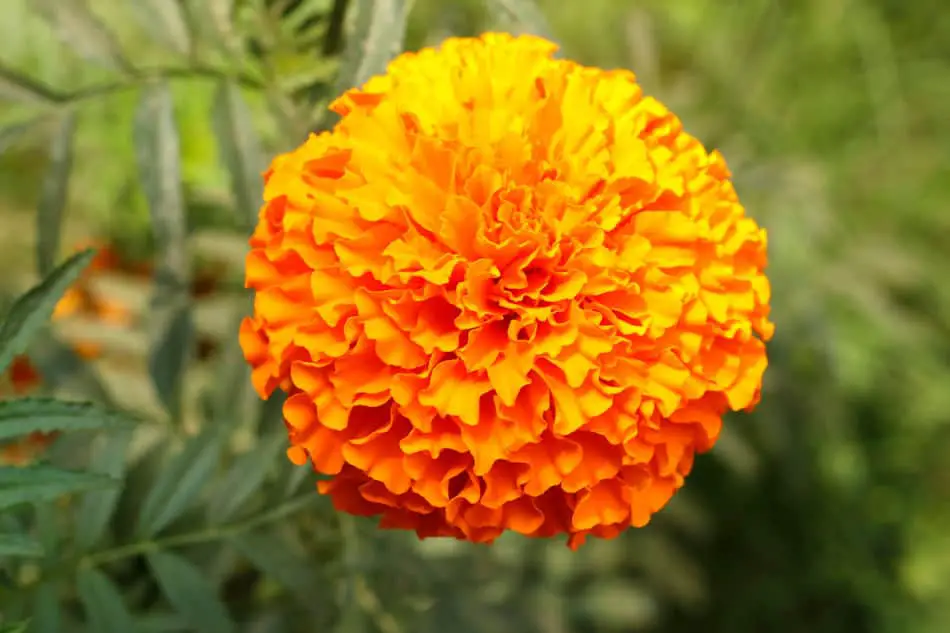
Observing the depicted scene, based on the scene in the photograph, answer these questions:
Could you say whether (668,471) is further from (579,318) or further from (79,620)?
(79,620)

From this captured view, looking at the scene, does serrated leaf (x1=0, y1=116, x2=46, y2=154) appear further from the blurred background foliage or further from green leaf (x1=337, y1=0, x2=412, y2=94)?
green leaf (x1=337, y1=0, x2=412, y2=94)

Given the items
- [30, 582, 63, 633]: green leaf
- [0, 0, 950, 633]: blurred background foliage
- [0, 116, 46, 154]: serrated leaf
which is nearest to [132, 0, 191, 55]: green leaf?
[0, 0, 950, 633]: blurred background foliage

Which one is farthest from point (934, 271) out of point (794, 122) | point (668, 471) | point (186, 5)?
point (186, 5)

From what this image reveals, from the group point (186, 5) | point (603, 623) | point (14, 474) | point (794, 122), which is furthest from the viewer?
point (794, 122)

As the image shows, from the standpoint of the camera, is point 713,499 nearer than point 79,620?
No

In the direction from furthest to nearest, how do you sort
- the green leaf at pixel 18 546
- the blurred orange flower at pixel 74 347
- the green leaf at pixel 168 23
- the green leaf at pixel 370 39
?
the blurred orange flower at pixel 74 347
the green leaf at pixel 168 23
the green leaf at pixel 370 39
the green leaf at pixel 18 546

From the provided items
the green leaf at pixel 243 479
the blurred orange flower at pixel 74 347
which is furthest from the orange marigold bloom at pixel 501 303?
the blurred orange flower at pixel 74 347

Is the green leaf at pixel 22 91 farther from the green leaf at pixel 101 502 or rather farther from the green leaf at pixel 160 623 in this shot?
the green leaf at pixel 160 623

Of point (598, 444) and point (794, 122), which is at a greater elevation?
point (598, 444)
